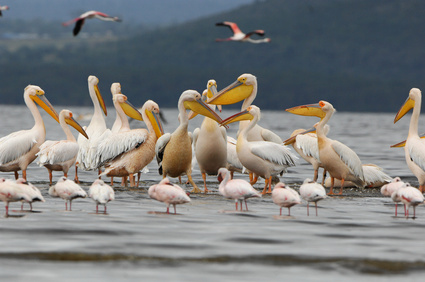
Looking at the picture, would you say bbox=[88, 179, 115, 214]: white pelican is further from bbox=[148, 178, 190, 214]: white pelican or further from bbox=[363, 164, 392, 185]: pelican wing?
bbox=[363, 164, 392, 185]: pelican wing

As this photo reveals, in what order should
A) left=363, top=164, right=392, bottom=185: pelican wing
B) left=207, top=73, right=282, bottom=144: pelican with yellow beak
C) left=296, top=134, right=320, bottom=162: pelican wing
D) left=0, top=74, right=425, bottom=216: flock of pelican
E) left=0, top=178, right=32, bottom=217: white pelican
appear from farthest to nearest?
1. left=296, top=134, right=320, bottom=162: pelican wing
2. left=207, top=73, right=282, bottom=144: pelican with yellow beak
3. left=363, top=164, right=392, bottom=185: pelican wing
4. left=0, top=74, right=425, bottom=216: flock of pelican
5. left=0, top=178, right=32, bottom=217: white pelican

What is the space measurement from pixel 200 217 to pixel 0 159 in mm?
3447

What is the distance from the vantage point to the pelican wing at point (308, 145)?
12.0 meters

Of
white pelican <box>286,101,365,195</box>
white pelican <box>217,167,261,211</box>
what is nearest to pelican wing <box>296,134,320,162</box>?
white pelican <box>286,101,365,195</box>

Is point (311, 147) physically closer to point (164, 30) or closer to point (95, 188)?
point (95, 188)

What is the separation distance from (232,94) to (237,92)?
13 centimetres

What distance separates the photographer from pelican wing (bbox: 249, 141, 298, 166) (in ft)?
34.3

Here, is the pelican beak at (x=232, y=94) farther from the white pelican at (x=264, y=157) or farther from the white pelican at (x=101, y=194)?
the white pelican at (x=101, y=194)

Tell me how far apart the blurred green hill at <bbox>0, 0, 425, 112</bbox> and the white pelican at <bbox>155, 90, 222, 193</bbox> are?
3686 inches

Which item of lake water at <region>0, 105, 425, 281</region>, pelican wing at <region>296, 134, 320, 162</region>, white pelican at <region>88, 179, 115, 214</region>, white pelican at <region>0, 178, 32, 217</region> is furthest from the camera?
pelican wing at <region>296, 134, 320, 162</region>

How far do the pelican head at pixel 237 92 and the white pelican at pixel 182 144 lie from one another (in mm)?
1055

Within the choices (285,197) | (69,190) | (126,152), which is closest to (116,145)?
(126,152)

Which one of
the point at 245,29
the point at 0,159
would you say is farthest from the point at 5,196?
the point at 245,29

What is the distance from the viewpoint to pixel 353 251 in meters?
6.75
